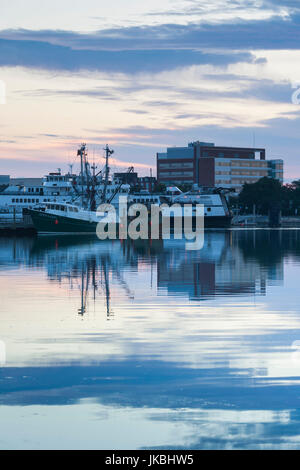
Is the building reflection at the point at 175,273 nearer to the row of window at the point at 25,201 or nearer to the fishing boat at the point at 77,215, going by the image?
the fishing boat at the point at 77,215

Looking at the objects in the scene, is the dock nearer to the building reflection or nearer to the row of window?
the row of window

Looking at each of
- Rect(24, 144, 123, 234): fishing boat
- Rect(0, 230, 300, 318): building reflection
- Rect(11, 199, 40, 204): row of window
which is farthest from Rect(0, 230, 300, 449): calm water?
Rect(11, 199, 40, 204): row of window

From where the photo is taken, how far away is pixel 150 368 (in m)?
20.4

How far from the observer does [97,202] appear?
183 meters

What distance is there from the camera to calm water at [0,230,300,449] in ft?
49.5

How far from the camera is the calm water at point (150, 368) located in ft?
49.5

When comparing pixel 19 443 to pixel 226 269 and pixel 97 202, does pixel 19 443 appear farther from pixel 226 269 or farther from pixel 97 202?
pixel 97 202

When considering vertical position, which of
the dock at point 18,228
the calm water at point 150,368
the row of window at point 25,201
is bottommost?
the dock at point 18,228

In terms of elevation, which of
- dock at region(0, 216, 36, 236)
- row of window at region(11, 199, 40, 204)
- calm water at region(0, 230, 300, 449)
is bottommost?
dock at region(0, 216, 36, 236)

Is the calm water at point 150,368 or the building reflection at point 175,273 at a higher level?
the calm water at point 150,368

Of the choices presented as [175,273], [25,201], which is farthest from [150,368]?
[25,201]

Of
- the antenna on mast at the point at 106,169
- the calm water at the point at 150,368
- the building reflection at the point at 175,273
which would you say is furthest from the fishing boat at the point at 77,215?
the calm water at the point at 150,368
